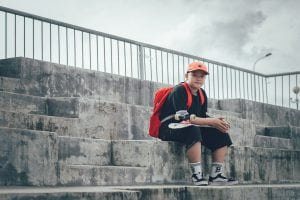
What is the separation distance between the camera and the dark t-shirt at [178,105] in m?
7.27

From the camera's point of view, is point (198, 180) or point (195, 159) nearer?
point (198, 180)

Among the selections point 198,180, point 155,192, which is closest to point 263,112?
point 198,180

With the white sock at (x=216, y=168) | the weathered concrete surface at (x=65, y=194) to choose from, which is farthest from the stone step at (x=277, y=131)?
the weathered concrete surface at (x=65, y=194)

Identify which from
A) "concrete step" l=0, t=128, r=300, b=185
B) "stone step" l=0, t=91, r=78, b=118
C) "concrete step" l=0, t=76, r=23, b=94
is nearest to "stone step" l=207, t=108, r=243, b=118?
"concrete step" l=0, t=128, r=300, b=185

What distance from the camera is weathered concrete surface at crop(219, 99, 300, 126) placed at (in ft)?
41.8

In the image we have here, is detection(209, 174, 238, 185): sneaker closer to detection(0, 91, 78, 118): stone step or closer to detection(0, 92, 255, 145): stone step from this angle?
detection(0, 92, 255, 145): stone step

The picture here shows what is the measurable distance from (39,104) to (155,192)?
248 centimetres

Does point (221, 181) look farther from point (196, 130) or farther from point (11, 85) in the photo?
point (11, 85)

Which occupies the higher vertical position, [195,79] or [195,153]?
[195,79]

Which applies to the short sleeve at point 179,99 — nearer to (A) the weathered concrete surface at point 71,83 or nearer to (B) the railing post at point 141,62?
(A) the weathered concrete surface at point 71,83

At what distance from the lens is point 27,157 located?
5801 mm

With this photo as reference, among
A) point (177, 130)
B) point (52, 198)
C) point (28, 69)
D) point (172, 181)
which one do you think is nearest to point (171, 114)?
point (177, 130)

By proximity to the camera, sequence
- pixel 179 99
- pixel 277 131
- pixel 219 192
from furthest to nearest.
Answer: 1. pixel 277 131
2. pixel 179 99
3. pixel 219 192

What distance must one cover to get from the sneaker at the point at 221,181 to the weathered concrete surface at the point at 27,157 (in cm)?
193
